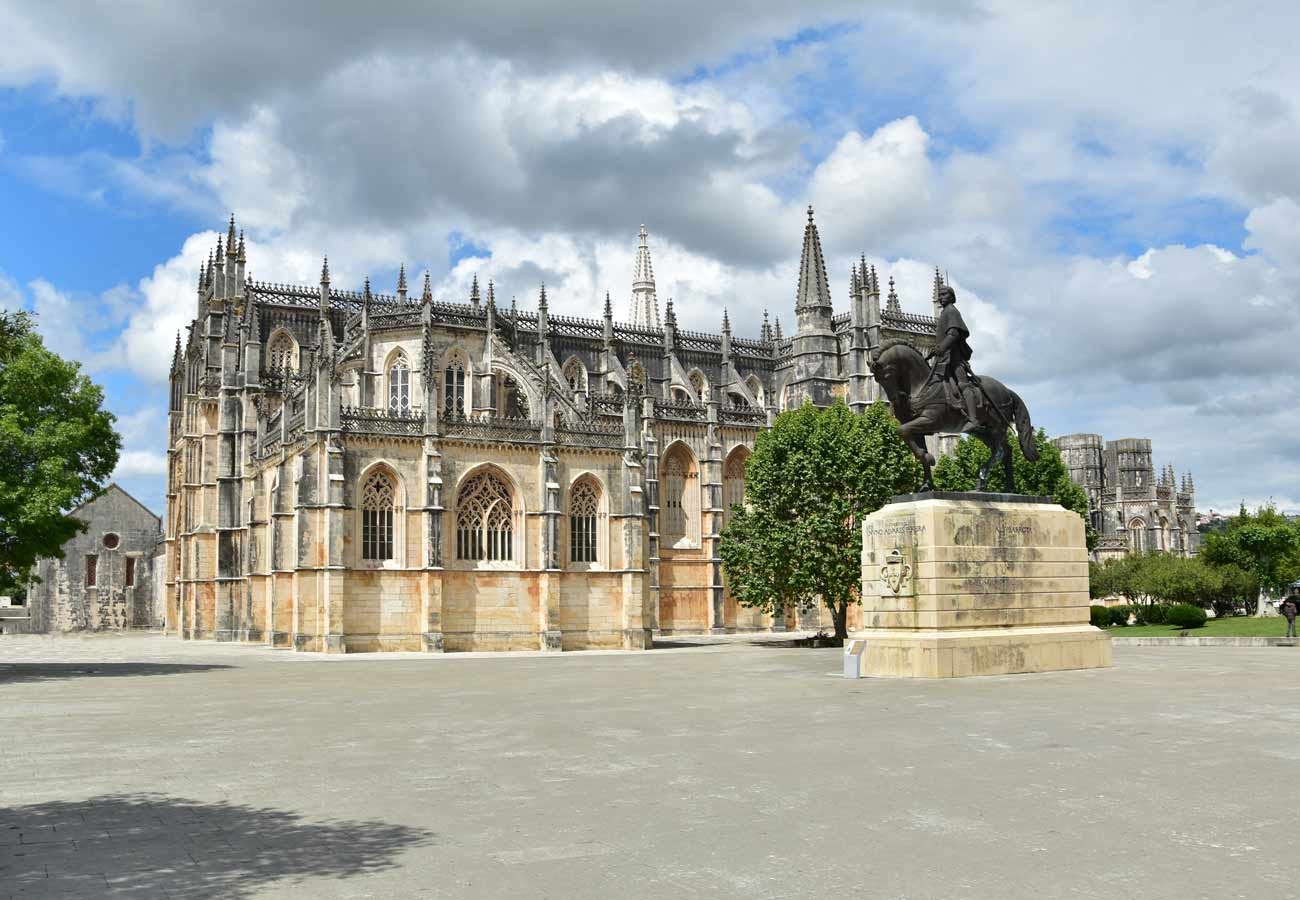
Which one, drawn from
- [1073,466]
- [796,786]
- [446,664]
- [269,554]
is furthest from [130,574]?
[1073,466]

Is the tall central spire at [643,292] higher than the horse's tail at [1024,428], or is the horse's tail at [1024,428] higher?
the tall central spire at [643,292]

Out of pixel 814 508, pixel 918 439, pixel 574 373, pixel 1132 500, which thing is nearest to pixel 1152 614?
pixel 814 508

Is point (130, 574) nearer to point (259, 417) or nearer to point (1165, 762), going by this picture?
point (259, 417)

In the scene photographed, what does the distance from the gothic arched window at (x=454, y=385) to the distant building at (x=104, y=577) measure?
1422 inches

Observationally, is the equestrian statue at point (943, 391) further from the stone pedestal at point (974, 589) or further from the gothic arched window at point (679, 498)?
the gothic arched window at point (679, 498)

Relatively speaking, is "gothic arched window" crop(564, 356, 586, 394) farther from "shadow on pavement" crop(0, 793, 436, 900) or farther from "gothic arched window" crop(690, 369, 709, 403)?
"shadow on pavement" crop(0, 793, 436, 900)

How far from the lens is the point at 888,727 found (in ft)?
50.0

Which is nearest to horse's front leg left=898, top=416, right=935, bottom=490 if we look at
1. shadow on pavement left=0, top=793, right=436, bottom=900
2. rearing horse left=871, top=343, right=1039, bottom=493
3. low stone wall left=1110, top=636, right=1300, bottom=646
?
rearing horse left=871, top=343, right=1039, bottom=493

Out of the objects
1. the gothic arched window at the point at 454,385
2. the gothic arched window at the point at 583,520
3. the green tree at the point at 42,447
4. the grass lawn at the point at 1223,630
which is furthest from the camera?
the gothic arched window at the point at 454,385

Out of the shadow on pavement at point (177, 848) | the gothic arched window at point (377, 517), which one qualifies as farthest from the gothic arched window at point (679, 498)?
the shadow on pavement at point (177, 848)

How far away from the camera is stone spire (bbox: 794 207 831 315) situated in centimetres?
7406

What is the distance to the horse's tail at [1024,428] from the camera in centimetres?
2439

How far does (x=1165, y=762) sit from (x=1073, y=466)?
11015cm

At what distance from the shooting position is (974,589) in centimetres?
2242
